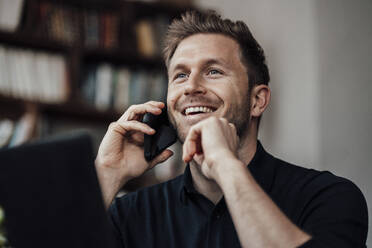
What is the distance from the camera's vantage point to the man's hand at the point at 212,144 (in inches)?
39.9

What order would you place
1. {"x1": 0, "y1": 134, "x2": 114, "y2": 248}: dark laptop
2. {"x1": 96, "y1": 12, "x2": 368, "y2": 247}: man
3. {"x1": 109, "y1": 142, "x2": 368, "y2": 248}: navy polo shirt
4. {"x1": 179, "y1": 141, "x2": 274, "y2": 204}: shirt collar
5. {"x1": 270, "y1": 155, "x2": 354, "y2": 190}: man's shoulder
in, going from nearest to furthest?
1. {"x1": 0, "y1": 134, "x2": 114, "y2": 248}: dark laptop
2. {"x1": 96, "y1": 12, "x2": 368, "y2": 247}: man
3. {"x1": 109, "y1": 142, "x2": 368, "y2": 248}: navy polo shirt
4. {"x1": 270, "y1": 155, "x2": 354, "y2": 190}: man's shoulder
5. {"x1": 179, "y1": 141, "x2": 274, "y2": 204}: shirt collar

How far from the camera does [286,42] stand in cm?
257

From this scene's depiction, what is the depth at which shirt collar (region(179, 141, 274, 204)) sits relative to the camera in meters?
1.34

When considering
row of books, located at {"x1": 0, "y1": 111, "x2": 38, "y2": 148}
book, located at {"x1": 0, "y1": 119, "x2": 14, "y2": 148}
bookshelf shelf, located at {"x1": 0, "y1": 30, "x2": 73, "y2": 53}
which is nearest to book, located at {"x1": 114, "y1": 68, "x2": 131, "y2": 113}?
bookshelf shelf, located at {"x1": 0, "y1": 30, "x2": 73, "y2": 53}

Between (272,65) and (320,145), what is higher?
(272,65)

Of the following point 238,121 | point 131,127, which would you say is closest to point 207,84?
point 238,121

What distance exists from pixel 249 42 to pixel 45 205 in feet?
3.62

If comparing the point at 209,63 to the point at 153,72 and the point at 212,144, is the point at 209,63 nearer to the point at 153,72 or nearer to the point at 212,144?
the point at 212,144

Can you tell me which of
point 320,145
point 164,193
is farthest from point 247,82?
point 320,145

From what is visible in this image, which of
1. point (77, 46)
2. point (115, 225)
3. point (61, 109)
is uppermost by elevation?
point (77, 46)

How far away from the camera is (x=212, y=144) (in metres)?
1.04

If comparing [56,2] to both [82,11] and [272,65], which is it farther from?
[272,65]

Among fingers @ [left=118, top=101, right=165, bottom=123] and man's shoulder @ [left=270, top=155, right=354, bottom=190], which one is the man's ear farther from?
fingers @ [left=118, top=101, right=165, bottom=123]

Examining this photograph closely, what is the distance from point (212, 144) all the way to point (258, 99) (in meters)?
0.60
